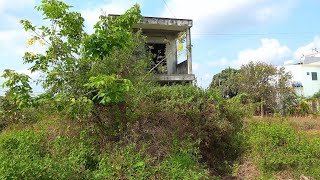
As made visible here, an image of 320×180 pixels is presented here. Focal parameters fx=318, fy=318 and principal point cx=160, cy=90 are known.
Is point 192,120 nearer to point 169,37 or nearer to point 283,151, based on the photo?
point 283,151

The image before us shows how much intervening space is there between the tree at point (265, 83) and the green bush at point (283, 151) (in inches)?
451

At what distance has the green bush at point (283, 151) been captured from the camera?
5750mm

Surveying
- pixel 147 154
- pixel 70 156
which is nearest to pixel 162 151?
pixel 147 154

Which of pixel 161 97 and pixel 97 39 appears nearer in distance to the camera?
pixel 97 39

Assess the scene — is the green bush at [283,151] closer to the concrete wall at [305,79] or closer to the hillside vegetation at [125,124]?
the hillside vegetation at [125,124]

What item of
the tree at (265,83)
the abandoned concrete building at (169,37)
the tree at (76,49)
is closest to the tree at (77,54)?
the tree at (76,49)

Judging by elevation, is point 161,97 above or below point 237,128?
above

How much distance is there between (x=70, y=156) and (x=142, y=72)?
83.4 inches

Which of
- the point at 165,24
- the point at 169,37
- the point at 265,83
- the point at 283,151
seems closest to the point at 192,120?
the point at 283,151

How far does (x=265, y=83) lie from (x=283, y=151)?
1286 centimetres

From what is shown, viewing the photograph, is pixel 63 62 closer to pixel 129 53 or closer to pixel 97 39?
pixel 97 39

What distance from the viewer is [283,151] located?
6035mm

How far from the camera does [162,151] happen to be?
5.45 meters

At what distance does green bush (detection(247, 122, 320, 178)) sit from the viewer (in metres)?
5.75
